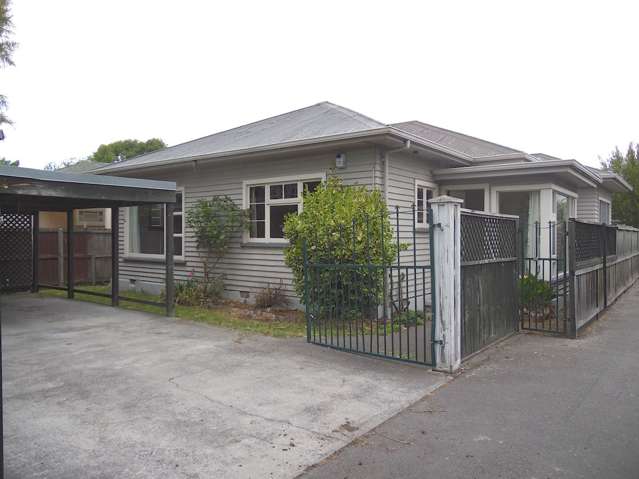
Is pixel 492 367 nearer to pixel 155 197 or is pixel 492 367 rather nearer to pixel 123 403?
pixel 123 403

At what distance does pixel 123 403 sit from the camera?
179 inches

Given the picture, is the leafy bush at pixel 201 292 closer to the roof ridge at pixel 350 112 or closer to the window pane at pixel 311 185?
the window pane at pixel 311 185

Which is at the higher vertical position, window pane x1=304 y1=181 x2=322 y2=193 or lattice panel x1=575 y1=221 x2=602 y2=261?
window pane x1=304 y1=181 x2=322 y2=193

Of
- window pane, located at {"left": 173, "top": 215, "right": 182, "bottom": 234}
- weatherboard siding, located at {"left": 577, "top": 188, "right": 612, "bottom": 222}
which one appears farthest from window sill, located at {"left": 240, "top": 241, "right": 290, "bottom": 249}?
weatherboard siding, located at {"left": 577, "top": 188, "right": 612, "bottom": 222}

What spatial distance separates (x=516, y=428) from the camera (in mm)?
3980

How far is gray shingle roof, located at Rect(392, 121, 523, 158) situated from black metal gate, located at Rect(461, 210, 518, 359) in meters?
5.73

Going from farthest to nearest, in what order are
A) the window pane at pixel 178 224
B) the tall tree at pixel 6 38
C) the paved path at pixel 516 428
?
the tall tree at pixel 6 38 < the window pane at pixel 178 224 < the paved path at pixel 516 428

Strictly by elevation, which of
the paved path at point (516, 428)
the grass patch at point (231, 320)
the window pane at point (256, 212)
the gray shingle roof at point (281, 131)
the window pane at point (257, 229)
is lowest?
the paved path at point (516, 428)

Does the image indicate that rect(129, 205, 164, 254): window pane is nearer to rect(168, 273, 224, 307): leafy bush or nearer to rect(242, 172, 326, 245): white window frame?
rect(168, 273, 224, 307): leafy bush

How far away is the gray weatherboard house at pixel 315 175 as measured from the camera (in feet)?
29.6

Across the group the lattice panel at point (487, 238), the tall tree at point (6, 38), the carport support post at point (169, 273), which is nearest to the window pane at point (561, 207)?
the lattice panel at point (487, 238)

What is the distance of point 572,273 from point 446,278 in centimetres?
274

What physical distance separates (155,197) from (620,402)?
7.48 meters

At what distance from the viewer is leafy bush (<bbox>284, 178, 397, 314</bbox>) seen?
7.68 m
